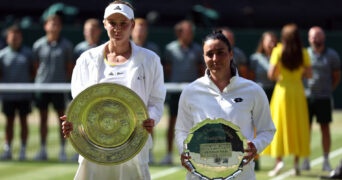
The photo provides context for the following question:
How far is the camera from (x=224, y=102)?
263 inches

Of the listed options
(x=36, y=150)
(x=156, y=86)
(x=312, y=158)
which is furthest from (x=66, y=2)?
(x=156, y=86)

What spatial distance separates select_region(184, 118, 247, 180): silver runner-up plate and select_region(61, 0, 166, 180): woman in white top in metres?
0.64

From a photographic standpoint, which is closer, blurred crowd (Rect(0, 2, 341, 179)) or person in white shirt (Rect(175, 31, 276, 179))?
person in white shirt (Rect(175, 31, 276, 179))

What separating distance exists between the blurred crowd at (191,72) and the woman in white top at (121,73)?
20.2ft

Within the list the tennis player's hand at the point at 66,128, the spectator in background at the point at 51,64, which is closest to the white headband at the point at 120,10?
the tennis player's hand at the point at 66,128

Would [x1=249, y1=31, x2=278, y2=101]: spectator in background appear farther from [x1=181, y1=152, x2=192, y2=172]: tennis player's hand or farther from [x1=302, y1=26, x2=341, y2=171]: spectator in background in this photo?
[x1=181, y1=152, x2=192, y2=172]: tennis player's hand

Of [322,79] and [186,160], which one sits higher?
[322,79]

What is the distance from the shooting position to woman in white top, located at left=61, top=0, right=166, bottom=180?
7.17 meters

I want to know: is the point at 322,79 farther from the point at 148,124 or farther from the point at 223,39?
the point at 223,39

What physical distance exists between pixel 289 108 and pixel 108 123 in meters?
7.11

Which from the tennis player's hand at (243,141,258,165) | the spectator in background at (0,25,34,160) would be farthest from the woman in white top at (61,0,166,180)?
the spectator in background at (0,25,34,160)

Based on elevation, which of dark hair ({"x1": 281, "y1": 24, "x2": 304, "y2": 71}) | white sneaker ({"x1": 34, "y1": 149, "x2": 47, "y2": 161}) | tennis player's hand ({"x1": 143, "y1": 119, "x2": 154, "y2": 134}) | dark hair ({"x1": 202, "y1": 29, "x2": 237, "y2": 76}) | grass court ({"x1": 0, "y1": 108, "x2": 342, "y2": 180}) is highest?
dark hair ({"x1": 281, "y1": 24, "x2": 304, "y2": 71})

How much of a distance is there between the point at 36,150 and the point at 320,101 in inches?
197

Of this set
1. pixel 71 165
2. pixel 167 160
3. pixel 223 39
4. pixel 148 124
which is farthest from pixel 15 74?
pixel 223 39
